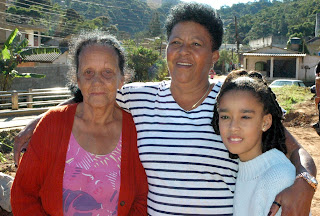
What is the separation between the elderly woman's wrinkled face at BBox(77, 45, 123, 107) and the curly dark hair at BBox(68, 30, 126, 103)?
42 millimetres

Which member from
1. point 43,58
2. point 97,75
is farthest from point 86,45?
point 43,58

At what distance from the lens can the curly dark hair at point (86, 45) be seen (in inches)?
85.7

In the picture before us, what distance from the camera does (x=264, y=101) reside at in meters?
1.91

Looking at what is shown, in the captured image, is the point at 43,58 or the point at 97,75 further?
the point at 43,58

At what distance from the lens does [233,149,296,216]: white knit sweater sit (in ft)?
5.60

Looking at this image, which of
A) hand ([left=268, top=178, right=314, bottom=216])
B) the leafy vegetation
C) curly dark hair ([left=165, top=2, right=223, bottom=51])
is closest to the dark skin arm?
hand ([left=268, top=178, right=314, bottom=216])

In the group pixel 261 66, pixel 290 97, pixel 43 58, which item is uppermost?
pixel 43 58

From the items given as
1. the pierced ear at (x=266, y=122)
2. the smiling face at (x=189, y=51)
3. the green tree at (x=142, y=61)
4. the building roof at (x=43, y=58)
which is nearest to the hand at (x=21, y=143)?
the smiling face at (x=189, y=51)

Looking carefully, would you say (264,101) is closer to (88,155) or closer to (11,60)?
(88,155)

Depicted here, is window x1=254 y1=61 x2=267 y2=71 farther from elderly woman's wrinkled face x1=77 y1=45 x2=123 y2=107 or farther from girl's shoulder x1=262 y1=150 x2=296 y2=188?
girl's shoulder x1=262 y1=150 x2=296 y2=188

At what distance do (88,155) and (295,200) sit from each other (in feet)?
3.74

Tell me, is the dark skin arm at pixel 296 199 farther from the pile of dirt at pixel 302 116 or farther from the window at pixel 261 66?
the window at pixel 261 66

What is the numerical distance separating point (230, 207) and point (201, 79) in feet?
2.72

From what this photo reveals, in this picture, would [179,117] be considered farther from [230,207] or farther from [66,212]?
[66,212]
